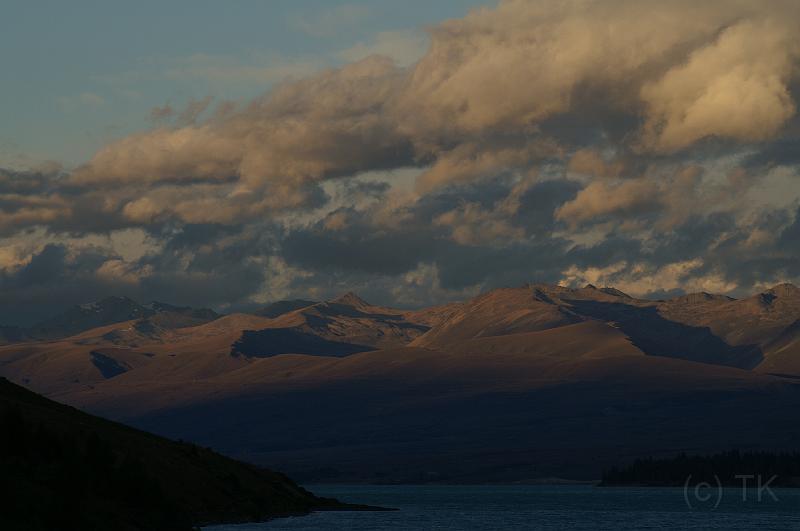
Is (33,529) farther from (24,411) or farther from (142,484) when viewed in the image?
(24,411)

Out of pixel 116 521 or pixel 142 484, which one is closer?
pixel 116 521

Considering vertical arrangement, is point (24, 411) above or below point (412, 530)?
above

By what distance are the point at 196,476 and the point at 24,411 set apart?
2898cm

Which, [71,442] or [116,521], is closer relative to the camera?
[116,521]

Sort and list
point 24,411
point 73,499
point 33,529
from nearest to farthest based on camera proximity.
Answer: point 33,529 < point 73,499 < point 24,411

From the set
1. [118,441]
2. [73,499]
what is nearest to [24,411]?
[118,441]

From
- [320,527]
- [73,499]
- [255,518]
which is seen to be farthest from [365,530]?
[73,499]

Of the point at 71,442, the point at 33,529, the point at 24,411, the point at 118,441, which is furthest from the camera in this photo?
the point at 118,441

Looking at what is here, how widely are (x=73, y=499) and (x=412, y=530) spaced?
264ft

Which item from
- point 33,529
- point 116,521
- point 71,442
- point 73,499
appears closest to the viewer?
point 33,529

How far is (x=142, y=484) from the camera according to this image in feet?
493

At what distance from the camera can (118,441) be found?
648ft

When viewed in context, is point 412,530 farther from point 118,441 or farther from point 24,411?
point 24,411

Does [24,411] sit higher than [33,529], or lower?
higher
